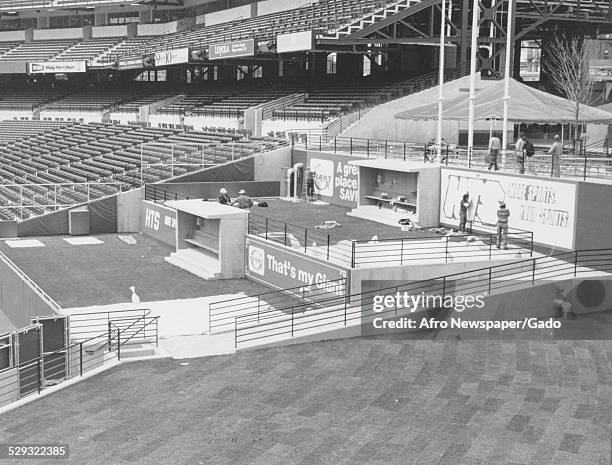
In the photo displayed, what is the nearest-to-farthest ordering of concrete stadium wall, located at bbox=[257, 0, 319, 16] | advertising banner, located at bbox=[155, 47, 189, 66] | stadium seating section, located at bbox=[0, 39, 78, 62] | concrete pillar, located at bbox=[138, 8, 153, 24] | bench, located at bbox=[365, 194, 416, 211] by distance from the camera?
bench, located at bbox=[365, 194, 416, 211]
advertising banner, located at bbox=[155, 47, 189, 66]
concrete stadium wall, located at bbox=[257, 0, 319, 16]
stadium seating section, located at bbox=[0, 39, 78, 62]
concrete pillar, located at bbox=[138, 8, 153, 24]

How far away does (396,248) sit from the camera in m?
20.2

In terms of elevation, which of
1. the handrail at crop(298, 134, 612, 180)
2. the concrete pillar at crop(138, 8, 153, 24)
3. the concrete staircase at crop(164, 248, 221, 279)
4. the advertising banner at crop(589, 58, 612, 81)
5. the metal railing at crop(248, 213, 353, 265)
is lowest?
the concrete staircase at crop(164, 248, 221, 279)

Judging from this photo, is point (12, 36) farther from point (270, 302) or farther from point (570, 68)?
point (270, 302)

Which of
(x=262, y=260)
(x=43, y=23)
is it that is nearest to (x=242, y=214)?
(x=262, y=260)

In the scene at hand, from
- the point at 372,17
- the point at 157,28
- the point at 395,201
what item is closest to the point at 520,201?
the point at 395,201

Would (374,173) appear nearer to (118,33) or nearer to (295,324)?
(295,324)

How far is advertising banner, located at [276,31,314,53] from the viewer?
128 feet

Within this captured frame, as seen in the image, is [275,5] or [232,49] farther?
[275,5]

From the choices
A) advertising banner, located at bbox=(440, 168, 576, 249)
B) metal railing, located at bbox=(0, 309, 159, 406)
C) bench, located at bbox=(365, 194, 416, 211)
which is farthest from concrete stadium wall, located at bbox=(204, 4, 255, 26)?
metal railing, located at bbox=(0, 309, 159, 406)

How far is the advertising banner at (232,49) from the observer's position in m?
45.1

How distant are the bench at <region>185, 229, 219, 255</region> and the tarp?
8432 mm

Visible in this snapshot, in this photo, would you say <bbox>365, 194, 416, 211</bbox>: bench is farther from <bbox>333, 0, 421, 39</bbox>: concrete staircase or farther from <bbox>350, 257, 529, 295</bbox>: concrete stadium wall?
Result: <bbox>333, 0, 421, 39</bbox>: concrete staircase

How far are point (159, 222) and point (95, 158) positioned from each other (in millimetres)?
14404

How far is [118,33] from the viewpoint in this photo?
228 ft
